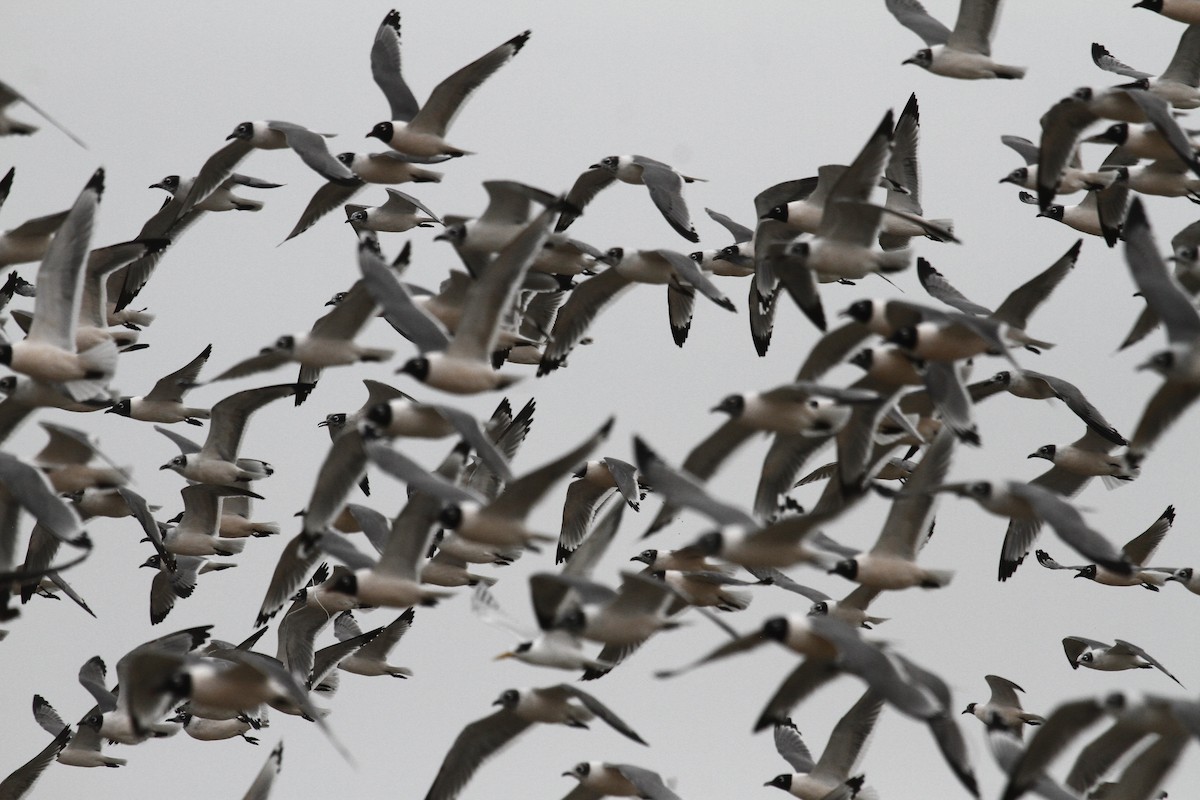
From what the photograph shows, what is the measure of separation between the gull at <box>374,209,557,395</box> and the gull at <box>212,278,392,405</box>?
2.52ft

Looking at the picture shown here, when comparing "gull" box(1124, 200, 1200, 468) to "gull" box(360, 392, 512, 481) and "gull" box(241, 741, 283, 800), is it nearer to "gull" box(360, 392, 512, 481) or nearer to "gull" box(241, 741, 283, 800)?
"gull" box(360, 392, 512, 481)

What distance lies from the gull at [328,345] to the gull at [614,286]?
7.51 ft

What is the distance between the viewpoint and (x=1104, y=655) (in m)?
16.3

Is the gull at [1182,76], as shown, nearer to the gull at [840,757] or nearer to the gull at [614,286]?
the gull at [614,286]

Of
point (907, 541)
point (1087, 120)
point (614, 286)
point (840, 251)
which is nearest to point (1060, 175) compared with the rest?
point (1087, 120)

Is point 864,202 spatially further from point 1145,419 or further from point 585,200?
point 585,200

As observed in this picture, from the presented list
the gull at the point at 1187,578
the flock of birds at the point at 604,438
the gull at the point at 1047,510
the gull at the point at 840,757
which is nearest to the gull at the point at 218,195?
the flock of birds at the point at 604,438

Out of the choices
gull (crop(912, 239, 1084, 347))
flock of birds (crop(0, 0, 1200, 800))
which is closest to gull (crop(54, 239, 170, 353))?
flock of birds (crop(0, 0, 1200, 800))

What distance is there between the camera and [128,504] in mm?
15969

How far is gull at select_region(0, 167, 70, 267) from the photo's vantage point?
14.5 meters

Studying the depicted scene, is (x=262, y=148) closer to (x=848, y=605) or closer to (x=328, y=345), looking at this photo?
(x=328, y=345)

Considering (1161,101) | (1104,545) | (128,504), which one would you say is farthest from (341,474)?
(1161,101)

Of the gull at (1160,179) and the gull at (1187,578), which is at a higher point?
the gull at (1160,179)

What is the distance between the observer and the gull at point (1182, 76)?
14.8 metres
